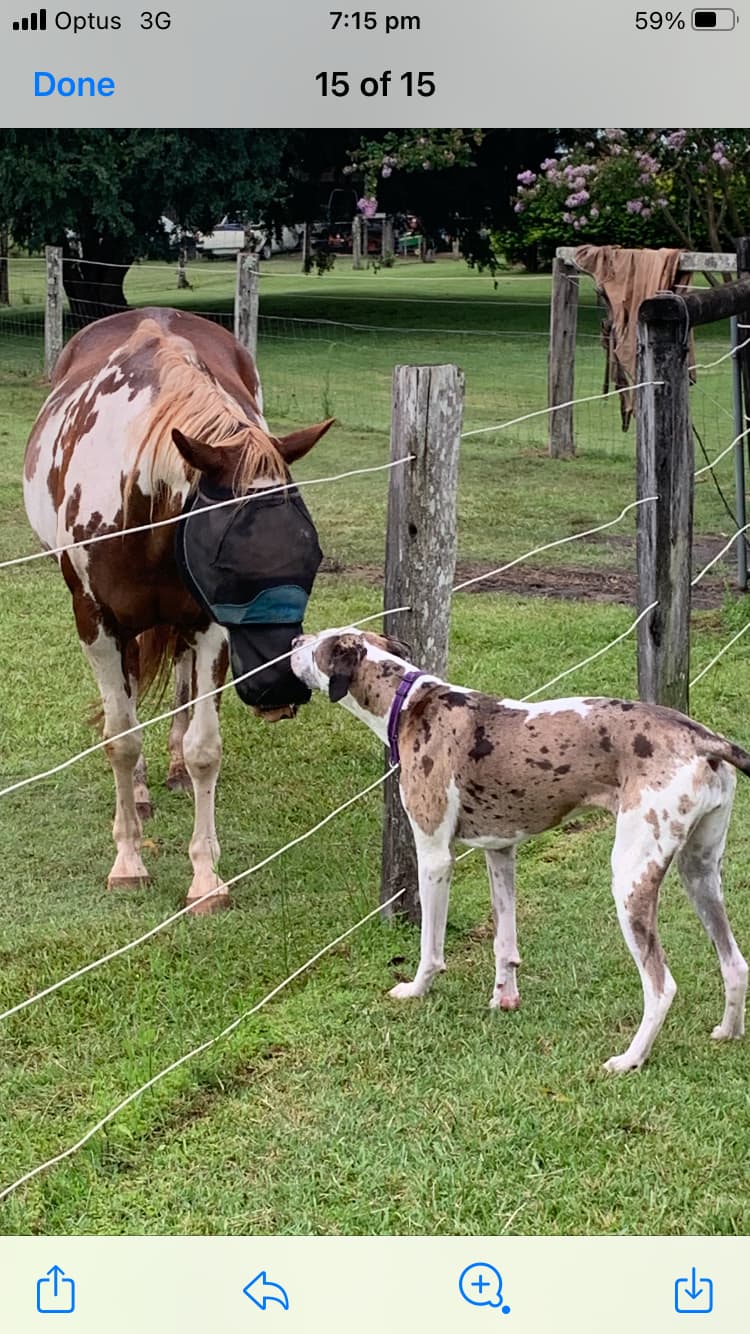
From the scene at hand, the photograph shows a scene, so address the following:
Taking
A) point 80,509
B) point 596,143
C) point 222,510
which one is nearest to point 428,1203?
point 222,510

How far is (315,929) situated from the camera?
16.1 feet

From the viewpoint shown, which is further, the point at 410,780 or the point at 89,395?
the point at 89,395

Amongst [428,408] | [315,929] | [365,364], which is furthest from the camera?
Result: [365,364]

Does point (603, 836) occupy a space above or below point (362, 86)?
below

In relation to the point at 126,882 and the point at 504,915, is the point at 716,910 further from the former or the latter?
the point at 126,882

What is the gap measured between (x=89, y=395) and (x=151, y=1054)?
2.74m

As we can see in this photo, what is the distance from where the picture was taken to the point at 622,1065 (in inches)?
152

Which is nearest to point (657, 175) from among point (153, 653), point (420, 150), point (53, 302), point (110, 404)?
point (420, 150)

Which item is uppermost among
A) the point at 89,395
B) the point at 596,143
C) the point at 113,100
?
the point at 596,143

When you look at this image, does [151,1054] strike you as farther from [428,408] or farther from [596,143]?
[596,143]

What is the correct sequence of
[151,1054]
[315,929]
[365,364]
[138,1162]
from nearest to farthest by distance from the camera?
[138,1162] → [151,1054] → [315,929] → [365,364]

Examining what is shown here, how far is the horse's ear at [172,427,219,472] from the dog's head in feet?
2.34

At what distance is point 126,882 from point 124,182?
2020cm

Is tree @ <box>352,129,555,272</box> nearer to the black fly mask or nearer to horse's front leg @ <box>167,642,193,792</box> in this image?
horse's front leg @ <box>167,642,193,792</box>
